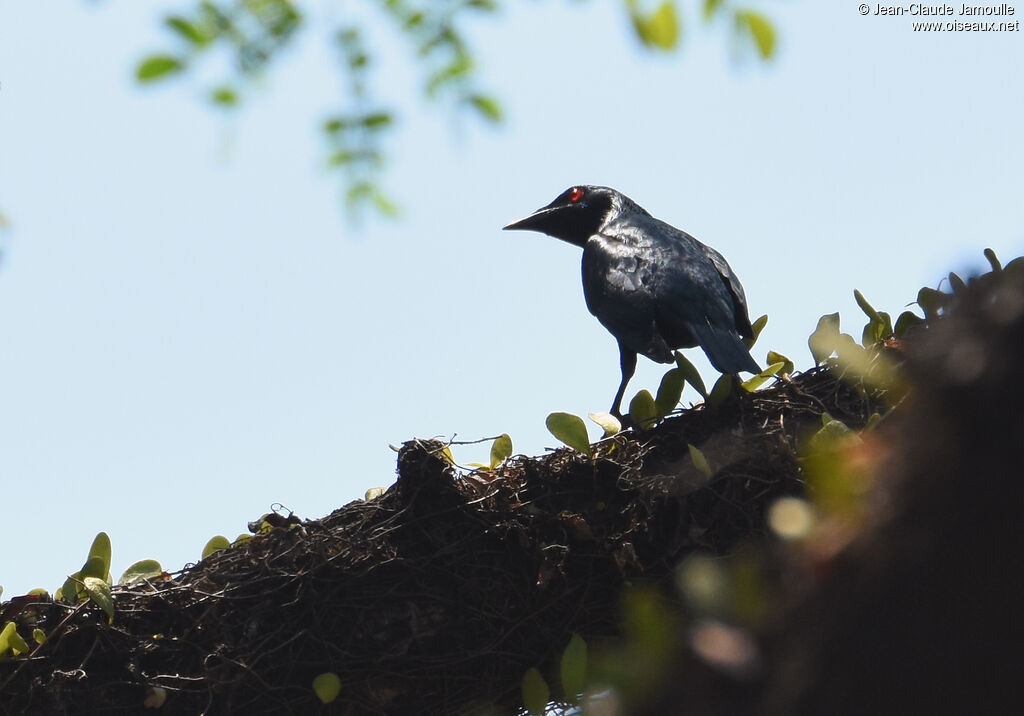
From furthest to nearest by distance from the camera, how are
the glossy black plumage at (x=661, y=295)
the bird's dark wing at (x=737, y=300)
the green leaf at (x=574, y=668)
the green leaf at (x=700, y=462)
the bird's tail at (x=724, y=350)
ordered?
1. the bird's dark wing at (x=737, y=300)
2. the glossy black plumage at (x=661, y=295)
3. the bird's tail at (x=724, y=350)
4. the green leaf at (x=700, y=462)
5. the green leaf at (x=574, y=668)

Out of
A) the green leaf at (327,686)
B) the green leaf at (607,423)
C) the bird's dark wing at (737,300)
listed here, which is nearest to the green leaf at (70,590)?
the green leaf at (327,686)

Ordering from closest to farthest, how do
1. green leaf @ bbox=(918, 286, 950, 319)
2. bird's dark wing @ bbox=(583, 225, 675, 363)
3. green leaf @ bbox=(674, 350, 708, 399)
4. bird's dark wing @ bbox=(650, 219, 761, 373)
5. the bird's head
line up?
green leaf @ bbox=(674, 350, 708, 399) → green leaf @ bbox=(918, 286, 950, 319) → bird's dark wing @ bbox=(650, 219, 761, 373) → bird's dark wing @ bbox=(583, 225, 675, 363) → the bird's head

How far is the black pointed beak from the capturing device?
8773mm

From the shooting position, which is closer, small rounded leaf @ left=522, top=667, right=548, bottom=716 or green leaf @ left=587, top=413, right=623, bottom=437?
small rounded leaf @ left=522, top=667, right=548, bottom=716

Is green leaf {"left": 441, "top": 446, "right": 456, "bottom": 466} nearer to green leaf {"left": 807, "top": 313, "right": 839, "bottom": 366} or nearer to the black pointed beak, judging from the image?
green leaf {"left": 807, "top": 313, "right": 839, "bottom": 366}

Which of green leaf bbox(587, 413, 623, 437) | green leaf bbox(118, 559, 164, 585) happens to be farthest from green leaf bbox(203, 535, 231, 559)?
green leaf bbox(587, 413, 623, 437)

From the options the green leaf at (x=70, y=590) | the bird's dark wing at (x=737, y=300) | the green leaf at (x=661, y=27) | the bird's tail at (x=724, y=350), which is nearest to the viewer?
the green leaf at (x=661, y=27)

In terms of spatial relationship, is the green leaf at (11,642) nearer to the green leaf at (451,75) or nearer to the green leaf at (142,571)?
the green leaf at (142,571)

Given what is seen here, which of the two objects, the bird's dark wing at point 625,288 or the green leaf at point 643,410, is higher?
the bird's dark wing at point 625,288

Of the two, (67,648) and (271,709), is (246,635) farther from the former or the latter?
(67,648)

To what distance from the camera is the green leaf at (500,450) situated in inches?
161

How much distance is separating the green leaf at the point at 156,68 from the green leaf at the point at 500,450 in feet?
5.82

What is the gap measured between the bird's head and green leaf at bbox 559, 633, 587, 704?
18.0 ft

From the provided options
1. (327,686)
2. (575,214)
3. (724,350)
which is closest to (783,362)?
(724,350)
